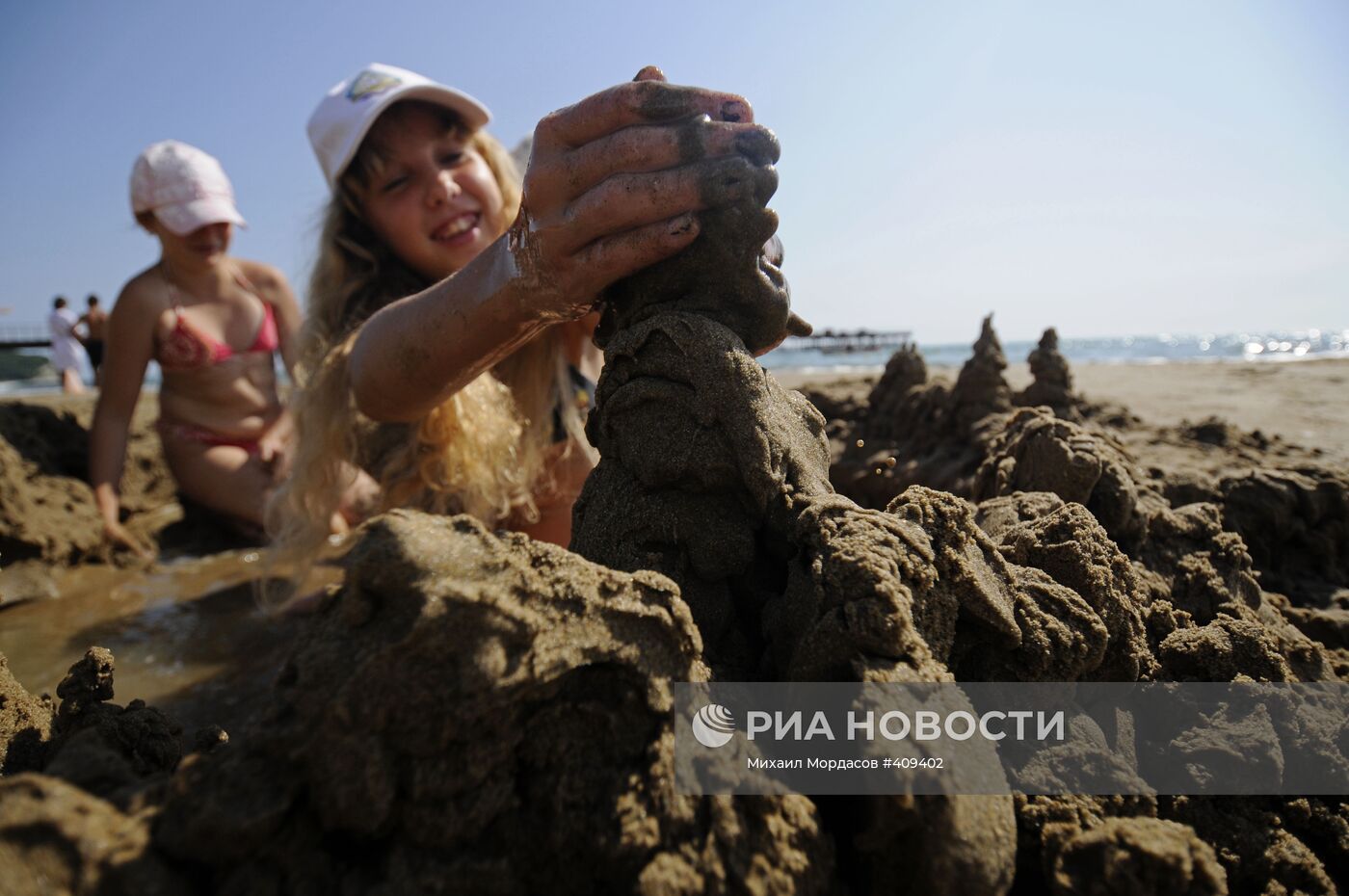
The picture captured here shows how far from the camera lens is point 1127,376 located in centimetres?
1094

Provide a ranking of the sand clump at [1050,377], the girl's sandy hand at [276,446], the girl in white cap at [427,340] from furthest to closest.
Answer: the girl's sandy hand at [276,446], the sand clump at [1050,377], the girl in white cap at [427,340]

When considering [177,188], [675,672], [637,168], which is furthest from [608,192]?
[177,188]

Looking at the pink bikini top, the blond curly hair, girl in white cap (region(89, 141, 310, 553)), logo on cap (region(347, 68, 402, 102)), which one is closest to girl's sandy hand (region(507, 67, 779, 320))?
the blond curly hair

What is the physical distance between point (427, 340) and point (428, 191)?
1642 millimetres

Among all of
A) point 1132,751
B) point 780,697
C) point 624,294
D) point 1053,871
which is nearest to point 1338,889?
point 1132,751

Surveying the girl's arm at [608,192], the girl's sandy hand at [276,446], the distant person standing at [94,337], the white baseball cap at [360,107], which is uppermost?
the white baseball cap at [360,107]

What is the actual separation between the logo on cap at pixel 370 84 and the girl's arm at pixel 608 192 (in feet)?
6.52

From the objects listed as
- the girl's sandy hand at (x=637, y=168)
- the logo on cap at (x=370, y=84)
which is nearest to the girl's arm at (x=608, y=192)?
the girl's sandy hand at (x=637, y=168)

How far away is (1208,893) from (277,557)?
3863 mm

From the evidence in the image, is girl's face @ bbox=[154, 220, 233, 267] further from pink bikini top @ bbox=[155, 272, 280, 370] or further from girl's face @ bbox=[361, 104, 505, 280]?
girl's face @ bbox=[361, 104, 505, 280]

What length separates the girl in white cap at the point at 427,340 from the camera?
85.8 inches

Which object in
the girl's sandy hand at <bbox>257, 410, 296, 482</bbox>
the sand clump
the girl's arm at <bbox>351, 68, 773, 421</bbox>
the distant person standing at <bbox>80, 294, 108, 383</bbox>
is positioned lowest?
the girl's sandy hand at <bbox>257, 410, 296, 482</bbox>

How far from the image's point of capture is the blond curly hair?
3.30 m

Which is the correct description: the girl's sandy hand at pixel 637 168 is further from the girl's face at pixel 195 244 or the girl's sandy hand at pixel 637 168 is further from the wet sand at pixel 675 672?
the girl's face at pixel 195 244
